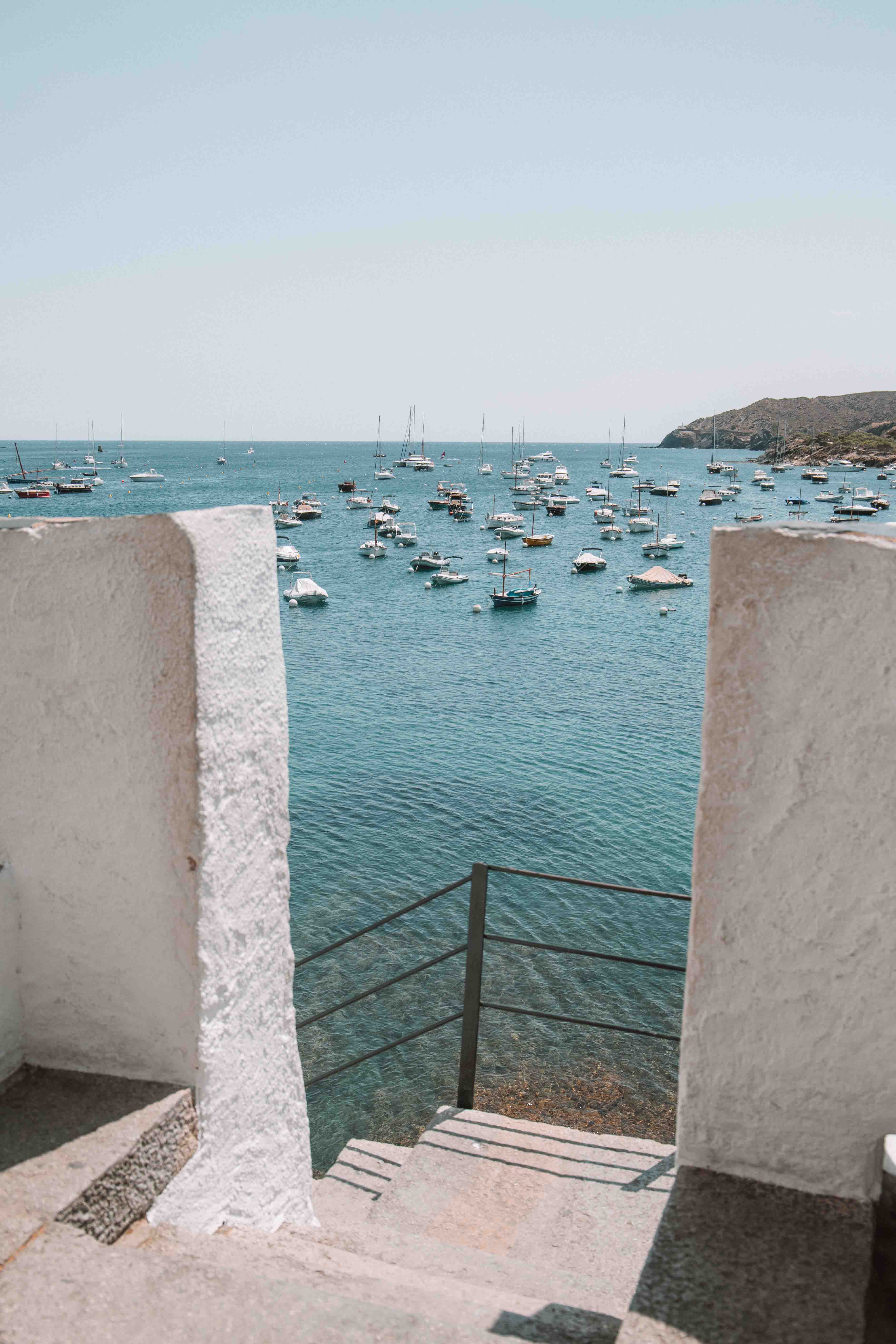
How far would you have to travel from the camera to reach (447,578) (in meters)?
53.7

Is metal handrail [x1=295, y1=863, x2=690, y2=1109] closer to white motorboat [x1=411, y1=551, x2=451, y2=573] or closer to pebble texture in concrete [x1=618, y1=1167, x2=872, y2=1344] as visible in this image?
pebble texture in concrete [x1=618, y1=1167, x2=872, y2=1344]

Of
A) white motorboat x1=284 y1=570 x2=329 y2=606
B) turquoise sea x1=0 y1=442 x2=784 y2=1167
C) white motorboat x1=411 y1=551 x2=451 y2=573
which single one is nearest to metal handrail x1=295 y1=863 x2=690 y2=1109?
turquoise sea x1=0 y1=442 x2=784 y2=1167

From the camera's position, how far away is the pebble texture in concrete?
2164mm

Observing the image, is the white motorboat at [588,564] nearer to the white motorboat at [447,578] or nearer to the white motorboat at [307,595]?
the white motorboat at [447,578]

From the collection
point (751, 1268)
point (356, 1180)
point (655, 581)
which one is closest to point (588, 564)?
point (655, 581)

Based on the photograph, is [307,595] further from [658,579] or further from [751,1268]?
[751,1268]

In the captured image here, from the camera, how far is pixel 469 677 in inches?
1459

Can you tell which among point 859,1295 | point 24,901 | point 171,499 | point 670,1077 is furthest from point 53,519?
point 171,499

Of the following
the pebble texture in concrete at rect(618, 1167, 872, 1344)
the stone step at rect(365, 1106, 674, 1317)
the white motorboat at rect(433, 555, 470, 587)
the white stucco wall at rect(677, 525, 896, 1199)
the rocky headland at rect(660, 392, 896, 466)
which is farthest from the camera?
the rocky headland at rect(660, 392, 896, 466)

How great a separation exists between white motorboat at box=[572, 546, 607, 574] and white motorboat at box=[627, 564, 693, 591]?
4538 mm

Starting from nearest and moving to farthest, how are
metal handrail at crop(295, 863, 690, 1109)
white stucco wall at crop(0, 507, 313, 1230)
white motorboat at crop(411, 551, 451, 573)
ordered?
white stucco wall at crop(0, 507, 313, 1230)
metal handrail at crop(295, 863, 690, 1109)
white motorboat at crop(411, 551, 451, 573)

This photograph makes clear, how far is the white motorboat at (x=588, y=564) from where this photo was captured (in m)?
59.7

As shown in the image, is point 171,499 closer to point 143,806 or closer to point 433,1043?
point 433,1043

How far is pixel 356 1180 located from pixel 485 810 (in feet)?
66.1
